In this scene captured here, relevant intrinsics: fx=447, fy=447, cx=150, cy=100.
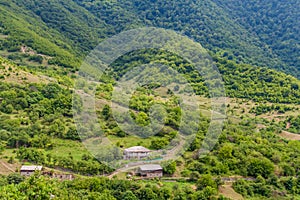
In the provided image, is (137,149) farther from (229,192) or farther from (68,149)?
(229,192)

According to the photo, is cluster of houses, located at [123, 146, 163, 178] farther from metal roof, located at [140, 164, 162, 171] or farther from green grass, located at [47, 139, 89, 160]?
green grass, located at [47, 139, 89, 160]

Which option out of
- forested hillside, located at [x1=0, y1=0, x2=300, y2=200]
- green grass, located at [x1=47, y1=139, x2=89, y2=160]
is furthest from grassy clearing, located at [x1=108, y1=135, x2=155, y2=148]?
green grass, located at [x1=47, y1=139, x2=89, y2=160]

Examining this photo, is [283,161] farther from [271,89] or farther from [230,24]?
[230,24]

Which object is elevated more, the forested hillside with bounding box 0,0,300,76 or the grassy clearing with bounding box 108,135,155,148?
the forested hillside with bounding box 0,0,300,76

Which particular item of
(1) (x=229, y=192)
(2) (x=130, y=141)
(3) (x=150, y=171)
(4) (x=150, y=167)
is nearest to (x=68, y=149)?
(2) (x=130, y=141)

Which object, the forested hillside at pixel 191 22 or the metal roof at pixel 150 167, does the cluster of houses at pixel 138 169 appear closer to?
the metal roof at pixel 150 167

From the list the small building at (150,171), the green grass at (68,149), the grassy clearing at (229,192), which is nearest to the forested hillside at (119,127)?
the green grass at (68,149)

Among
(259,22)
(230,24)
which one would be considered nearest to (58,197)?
(230,24)
